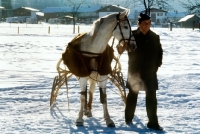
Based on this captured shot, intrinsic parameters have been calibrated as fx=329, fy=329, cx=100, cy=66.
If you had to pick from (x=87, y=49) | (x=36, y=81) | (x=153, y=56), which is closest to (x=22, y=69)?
(x=36, y=81)

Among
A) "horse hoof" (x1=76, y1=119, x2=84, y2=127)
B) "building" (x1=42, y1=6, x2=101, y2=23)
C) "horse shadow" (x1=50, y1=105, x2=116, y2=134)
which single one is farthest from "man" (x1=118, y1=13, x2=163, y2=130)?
"building" (x1=42, y1=6, x2=101, y2=23)

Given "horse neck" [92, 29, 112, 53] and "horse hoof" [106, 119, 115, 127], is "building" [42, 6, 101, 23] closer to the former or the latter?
"horse neck" [92, 29, 112, 53]

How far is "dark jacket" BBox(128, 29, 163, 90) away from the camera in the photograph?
4508 millimetres

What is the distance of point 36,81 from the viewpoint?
8148mm

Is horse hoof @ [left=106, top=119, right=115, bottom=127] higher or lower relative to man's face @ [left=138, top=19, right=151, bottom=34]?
lower

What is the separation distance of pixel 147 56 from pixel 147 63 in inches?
3.9

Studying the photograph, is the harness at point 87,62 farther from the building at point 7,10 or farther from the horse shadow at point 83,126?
the building at point 7,10

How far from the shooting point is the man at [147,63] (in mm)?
4500

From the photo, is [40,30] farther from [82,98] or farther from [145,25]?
[145,25]

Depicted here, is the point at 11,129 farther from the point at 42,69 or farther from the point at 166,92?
the point at 42,69

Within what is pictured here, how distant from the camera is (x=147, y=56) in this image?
4.55 meters

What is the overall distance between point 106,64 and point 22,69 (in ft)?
19.4

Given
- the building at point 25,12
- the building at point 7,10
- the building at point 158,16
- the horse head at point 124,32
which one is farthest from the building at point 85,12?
the horse head at point 124,32

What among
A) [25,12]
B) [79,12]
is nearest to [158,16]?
[79,12]
